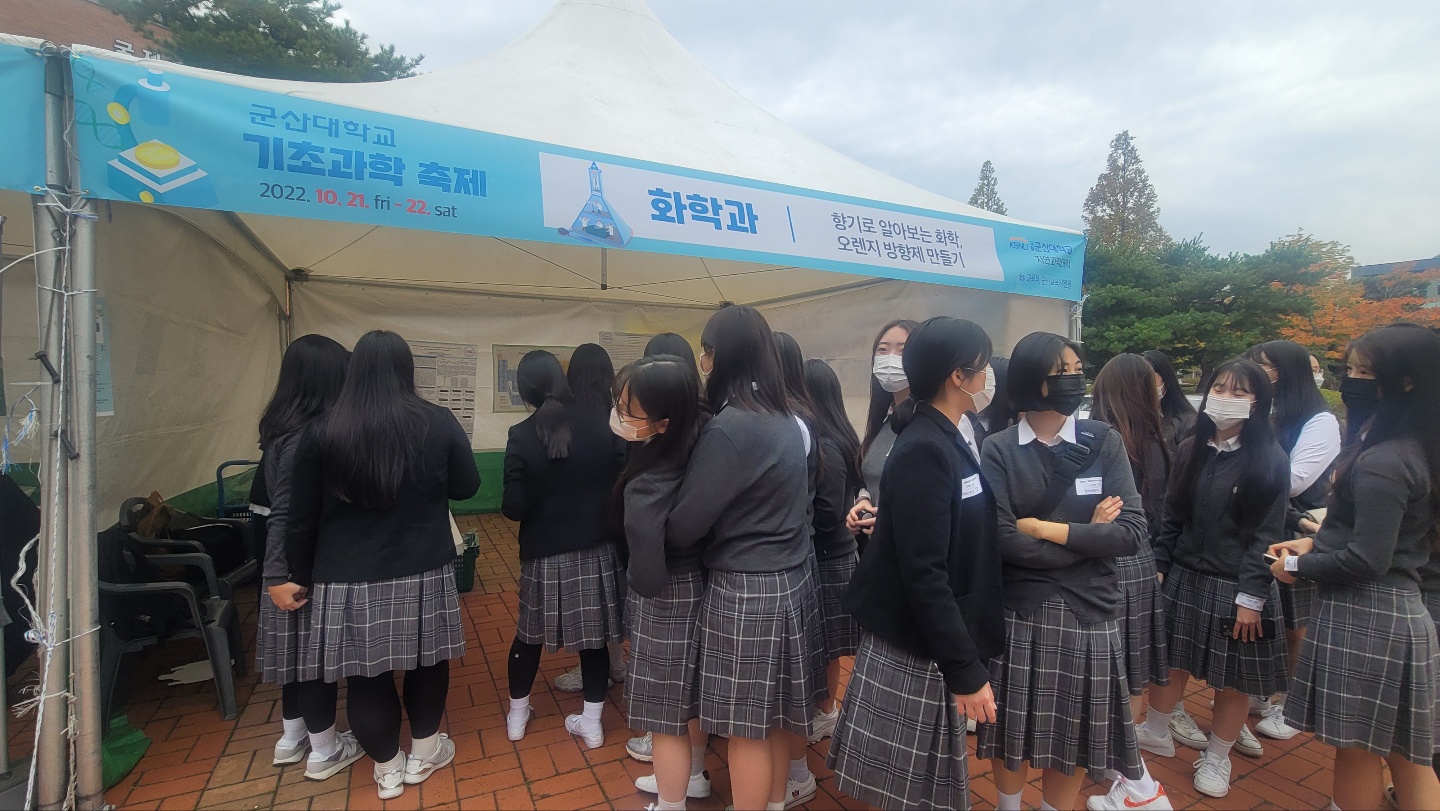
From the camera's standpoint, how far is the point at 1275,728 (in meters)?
2.69

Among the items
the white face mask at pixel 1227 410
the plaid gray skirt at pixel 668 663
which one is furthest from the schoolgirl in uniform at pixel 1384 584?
the plaid gray skirt at pixel 668 663

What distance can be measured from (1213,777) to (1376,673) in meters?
0.74

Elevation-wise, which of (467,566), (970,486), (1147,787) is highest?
(970,486)

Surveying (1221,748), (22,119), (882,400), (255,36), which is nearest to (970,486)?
(882,400)

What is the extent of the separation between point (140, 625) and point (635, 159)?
9.50 feet

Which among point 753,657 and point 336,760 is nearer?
point 753,657

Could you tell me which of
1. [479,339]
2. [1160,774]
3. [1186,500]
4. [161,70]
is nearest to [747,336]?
[1186,500]

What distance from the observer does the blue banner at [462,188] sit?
194 cm

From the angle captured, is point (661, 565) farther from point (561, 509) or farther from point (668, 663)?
point (561, 509)

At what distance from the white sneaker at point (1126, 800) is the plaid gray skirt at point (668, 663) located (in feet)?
4.48

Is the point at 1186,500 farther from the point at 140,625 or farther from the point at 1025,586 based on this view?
the point at 140,625

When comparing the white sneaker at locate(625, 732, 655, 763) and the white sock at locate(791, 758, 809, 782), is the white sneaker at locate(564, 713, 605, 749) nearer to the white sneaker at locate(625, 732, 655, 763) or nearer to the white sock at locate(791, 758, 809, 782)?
the white sneaker at locate(625, 732, 655, 763)

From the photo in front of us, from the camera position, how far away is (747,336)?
1.88 metres

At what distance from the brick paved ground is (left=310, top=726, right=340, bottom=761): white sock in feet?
0.31
